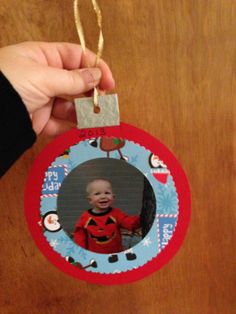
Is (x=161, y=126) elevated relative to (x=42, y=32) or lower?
lower

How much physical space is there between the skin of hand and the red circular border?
0.18ft

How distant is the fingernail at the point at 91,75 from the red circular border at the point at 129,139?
4.8 inches

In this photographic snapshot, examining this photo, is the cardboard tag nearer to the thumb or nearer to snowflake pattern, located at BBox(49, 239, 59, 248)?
the thumb

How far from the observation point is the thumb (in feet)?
1.40

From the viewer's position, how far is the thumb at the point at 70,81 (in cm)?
43

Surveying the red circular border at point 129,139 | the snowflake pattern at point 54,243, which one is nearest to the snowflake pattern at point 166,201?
the red circular border at point 129,139

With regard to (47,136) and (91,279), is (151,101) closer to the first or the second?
(47,136)

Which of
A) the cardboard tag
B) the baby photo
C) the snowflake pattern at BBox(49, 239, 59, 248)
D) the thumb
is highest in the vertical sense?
the thumb

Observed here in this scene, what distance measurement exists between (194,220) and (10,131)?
32 cm

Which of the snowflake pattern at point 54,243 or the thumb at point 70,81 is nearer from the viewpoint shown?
the thumb at point 70,81

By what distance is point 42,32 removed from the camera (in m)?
0.53

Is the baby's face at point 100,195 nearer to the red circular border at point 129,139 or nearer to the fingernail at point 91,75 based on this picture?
the red circular border at point 129,139

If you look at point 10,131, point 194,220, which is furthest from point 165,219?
point 10,131

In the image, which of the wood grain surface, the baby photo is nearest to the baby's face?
the baby photo
